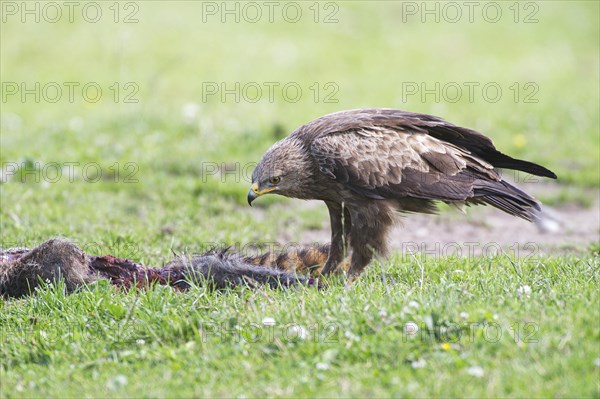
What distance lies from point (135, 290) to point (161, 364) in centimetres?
110

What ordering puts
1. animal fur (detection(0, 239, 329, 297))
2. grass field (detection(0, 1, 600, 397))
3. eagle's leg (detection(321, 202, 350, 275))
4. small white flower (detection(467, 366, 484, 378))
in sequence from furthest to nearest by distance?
eagle's leg (detection(321, 202, 350, 275)) < animal fur (detection(0, 239, 329, 297)) < grass field (detection(0, 1, 600, 397)) < small white flower (detection(467, 366, 484, 378))

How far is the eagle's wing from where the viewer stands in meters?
6.06

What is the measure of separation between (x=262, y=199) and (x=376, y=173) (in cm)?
326

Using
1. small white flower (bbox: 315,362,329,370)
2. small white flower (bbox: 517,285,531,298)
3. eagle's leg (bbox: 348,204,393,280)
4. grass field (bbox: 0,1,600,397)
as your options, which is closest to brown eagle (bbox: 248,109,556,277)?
eagle's leg (bbox: 348,204,393,280)

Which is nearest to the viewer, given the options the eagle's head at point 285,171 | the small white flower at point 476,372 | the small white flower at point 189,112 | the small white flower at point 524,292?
the small white flower at point 476,372

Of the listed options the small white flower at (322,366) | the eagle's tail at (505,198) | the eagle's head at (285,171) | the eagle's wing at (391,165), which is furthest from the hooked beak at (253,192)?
the small white flower at (322,366)

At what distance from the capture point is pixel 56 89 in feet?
45.3

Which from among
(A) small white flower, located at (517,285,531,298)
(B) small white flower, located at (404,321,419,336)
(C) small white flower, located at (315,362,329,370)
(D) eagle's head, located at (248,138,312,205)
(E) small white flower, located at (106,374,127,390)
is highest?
(D) eagle's head, located at (248,138,312,205)

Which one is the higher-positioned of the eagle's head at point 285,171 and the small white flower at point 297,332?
the eagle's head at point 285,171

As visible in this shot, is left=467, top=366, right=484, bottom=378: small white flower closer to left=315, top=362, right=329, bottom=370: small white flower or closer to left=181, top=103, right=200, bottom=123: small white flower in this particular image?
left=315, top=362, right=329, bottom=370: small white flower

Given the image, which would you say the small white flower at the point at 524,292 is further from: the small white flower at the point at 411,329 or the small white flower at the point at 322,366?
the small white flower at the point at 322,366

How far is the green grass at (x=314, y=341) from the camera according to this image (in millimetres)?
3865

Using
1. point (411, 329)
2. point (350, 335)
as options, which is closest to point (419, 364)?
point (411, 329)

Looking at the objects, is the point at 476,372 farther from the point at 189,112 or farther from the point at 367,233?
the point at 189,112
